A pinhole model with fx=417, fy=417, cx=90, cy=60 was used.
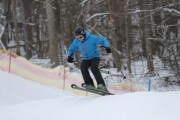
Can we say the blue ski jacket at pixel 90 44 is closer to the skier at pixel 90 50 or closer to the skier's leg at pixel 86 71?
the skier at pixel 90 50

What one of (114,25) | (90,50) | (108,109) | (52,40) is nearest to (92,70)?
(90,50)

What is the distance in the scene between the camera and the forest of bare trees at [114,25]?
2473cm

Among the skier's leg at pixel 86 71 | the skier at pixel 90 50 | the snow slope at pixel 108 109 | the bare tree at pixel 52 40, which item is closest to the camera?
the snow slope at pixel 108 109

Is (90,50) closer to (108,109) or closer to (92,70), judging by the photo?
(92,70)

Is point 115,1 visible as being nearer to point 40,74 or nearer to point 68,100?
point 40,74

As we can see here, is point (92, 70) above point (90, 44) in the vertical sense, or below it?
below

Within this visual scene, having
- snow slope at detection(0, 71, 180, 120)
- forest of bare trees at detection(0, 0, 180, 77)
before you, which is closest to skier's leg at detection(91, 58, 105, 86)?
snow slope at detection(0, 71, 180, 120)

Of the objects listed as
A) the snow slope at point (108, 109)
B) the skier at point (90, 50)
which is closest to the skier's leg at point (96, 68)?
the skier at point (90, 50)

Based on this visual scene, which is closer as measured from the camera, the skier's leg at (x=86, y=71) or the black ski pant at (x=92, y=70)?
the black ski pant at (x=92, y=70)

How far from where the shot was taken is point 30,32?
126 feet

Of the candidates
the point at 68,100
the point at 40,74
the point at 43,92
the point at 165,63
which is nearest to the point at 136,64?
the point at 165,63

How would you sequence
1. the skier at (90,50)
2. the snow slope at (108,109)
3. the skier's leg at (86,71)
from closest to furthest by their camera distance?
1. the snow slope at (108,109)
2. the skier at (90,50)
3. the skier's leg at (86,71)

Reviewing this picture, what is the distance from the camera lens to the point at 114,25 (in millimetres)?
26781

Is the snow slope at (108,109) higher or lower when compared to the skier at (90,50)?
lower
